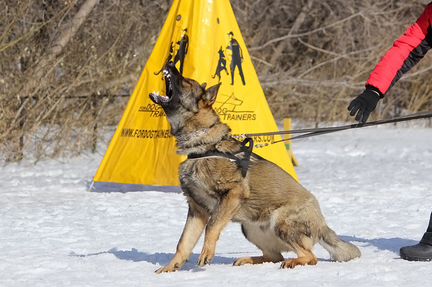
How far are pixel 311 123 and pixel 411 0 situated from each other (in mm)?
3941

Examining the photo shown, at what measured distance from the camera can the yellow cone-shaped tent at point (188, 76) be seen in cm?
954

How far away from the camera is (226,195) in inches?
215

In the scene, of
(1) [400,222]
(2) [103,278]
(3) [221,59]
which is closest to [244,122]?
(3) [221,59]

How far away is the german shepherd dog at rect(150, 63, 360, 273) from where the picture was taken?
550cm

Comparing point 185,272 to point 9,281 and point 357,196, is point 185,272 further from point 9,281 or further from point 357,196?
point 357,196

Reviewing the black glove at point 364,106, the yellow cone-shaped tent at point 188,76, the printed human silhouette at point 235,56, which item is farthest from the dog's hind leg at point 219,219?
the printed human silhouette at point 235,56

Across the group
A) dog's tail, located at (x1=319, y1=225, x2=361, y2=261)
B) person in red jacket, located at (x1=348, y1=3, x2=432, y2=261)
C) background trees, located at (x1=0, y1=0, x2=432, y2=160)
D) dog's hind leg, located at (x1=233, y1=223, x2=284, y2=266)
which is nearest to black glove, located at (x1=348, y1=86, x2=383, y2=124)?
person in red jacket, located at (x1=348, y1=3, x2=432, y2=261)

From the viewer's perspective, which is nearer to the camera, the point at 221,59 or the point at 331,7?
the point at 221,59

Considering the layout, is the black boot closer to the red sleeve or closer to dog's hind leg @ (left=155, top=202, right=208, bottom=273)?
the red sleeve

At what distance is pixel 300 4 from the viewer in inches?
787

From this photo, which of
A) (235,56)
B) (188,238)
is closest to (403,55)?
(188,238)

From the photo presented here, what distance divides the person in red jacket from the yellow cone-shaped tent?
380 centimetres

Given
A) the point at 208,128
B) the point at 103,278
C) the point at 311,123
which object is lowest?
the point at 311,123

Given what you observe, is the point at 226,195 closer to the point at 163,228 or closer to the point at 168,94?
the point at 168,94
